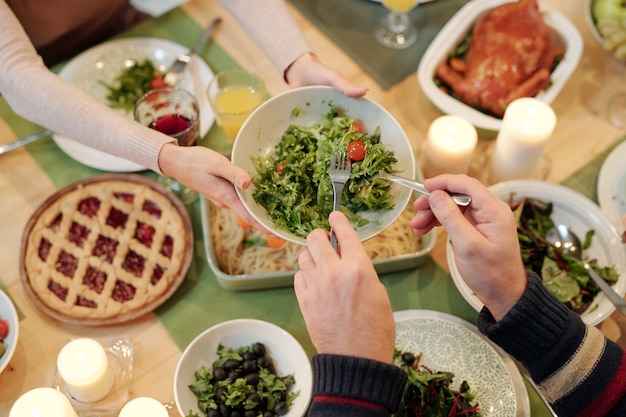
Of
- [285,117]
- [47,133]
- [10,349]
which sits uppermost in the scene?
[285,117]

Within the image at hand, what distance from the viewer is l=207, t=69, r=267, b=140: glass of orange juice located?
76.6 inches

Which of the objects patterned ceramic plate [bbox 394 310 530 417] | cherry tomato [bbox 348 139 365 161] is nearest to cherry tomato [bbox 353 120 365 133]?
cherry tomato [bbox 348 139 365 161]

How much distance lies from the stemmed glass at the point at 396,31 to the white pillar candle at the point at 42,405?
163cm

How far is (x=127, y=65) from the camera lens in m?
2.13

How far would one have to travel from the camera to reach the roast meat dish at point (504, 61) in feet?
6.47

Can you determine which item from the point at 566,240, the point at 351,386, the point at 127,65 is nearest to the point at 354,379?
the point at 351,386

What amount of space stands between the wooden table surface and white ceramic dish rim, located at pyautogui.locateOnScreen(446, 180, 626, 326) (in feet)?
0.43

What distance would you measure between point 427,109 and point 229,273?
914mm

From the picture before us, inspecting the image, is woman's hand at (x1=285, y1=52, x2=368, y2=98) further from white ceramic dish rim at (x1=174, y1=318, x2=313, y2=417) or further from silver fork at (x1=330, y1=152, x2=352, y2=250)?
white ceramic dish rim at (x1=174, y1=318, x2=313, y2=417)

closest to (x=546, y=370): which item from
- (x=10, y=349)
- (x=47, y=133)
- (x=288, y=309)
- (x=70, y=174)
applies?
(x=288, y=309)

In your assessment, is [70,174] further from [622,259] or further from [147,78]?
[622,259]

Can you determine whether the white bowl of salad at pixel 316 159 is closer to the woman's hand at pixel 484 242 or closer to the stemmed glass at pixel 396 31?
the woman's hand at pixel 484 242

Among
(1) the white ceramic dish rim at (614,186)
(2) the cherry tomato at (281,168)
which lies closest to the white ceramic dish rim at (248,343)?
(2) the cherry tomato at (281,168)

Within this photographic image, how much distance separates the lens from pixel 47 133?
6.38ft
